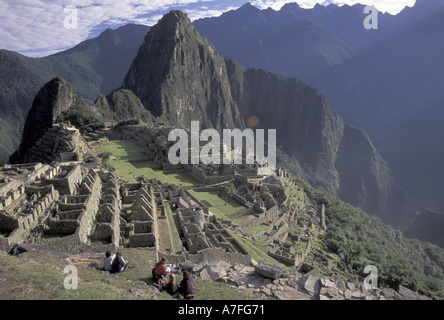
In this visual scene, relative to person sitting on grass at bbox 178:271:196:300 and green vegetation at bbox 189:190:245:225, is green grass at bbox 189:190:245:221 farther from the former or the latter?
person sitting on grass at bbox 178:271:196:300

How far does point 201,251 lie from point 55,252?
7936mm

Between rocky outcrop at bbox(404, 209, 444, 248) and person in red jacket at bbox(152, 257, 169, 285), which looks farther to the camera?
rocky outcrop at bbox(404, 209, 444, 248)

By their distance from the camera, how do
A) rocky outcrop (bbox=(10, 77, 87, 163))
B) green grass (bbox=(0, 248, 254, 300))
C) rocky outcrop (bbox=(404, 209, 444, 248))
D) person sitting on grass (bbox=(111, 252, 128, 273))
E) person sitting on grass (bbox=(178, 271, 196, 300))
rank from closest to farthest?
green grass (bbox=(0, 248, 254, 300))
person sitting on grass (bbox=(178, 271, 196, 300))
person sitting on grass (bbox=(111, 252, 128, 273))
rocky outcrop (bbox=(404, 209, 444, 248))
rocky outcrop (bbox=(10, 77, 87, 163))

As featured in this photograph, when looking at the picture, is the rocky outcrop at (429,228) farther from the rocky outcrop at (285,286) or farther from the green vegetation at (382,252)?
the rocky outcrop at (285,286)

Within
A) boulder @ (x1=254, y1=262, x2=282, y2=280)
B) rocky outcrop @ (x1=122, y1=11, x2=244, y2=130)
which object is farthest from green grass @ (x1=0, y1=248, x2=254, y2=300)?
rocky outcrop @ (x1=122, y1=11, x2=244, y2=130)

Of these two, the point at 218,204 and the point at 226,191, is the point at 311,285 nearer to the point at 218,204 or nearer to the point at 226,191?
the point at 218,204

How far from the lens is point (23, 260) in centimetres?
1071

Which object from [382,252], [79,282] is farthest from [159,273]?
[382,252]

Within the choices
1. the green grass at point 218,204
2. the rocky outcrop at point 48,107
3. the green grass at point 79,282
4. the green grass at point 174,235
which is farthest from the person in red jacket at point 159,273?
the rocky outcrop at point 48,107

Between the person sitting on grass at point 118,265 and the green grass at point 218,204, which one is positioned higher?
the person sitting on grass at point 118,265

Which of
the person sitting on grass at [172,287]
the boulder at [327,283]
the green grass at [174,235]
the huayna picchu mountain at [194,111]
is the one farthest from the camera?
the huayna picchu mountain at [194,111]

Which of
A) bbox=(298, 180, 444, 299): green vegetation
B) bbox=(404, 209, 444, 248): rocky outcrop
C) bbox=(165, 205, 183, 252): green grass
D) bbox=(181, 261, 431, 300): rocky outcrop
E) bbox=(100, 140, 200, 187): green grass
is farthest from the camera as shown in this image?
bbox=(404, 209, 444, 248): rocky outcrop

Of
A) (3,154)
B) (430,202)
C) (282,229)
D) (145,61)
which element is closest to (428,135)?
(430,202)
